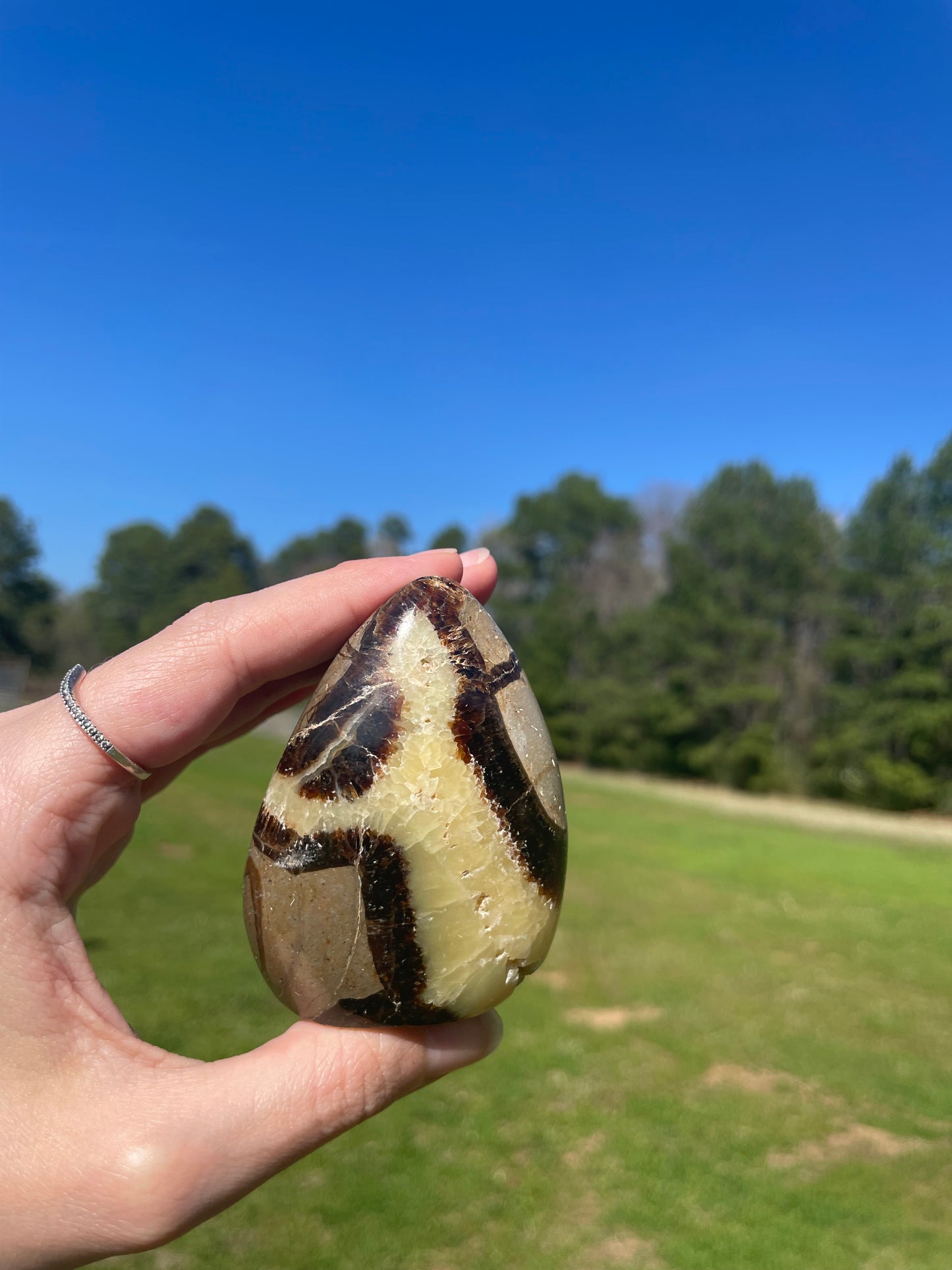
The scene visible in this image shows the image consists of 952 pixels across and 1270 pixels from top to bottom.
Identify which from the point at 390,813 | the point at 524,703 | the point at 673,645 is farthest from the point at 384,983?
the point at 673,645

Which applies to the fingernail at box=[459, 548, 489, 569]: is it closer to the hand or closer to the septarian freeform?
the septarian freeform

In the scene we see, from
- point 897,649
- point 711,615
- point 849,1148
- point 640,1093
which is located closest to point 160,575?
point 711,615

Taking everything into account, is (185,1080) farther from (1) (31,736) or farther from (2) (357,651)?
(2) (357,651)

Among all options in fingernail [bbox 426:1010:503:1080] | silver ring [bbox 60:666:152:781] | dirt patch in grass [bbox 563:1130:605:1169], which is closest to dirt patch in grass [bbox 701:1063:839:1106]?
dirt patch in grass [bbox 563:1130:605:1169]

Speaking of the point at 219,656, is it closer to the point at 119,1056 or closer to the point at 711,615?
the point at 119,1056

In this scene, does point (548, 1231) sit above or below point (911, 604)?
below

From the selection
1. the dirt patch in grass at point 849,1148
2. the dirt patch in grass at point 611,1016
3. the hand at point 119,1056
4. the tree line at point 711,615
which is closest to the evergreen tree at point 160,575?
the tree line at point 711,615

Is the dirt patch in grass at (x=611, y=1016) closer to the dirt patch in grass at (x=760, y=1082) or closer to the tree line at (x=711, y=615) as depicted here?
the dirt patch in grass at (x=760, y=1082)
